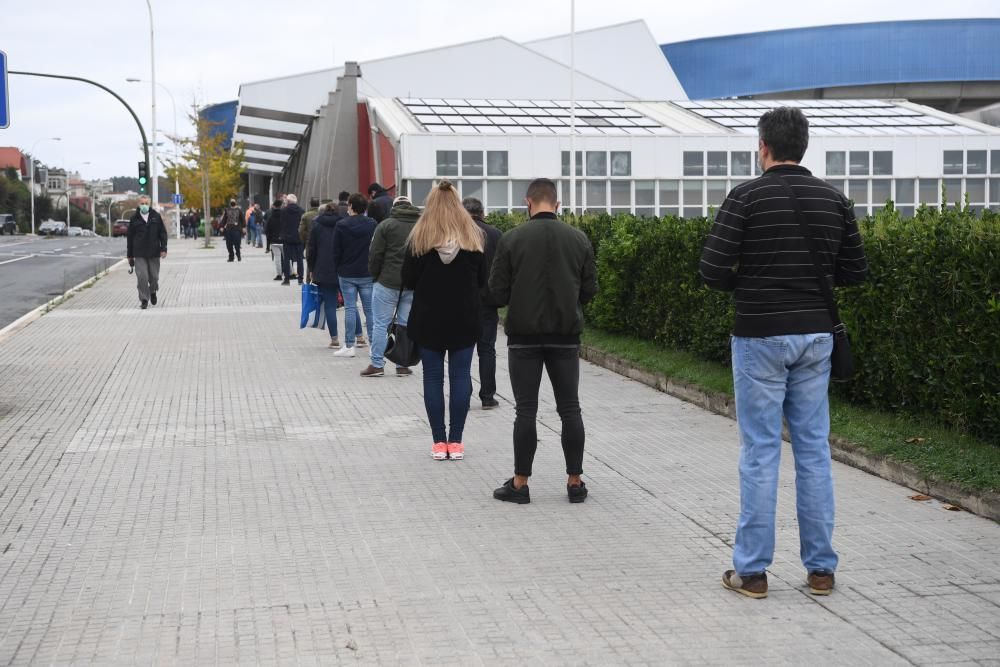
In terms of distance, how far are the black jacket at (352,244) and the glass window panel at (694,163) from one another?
103ft

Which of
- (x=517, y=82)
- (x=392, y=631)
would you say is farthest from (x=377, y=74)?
(x=392, y=631)

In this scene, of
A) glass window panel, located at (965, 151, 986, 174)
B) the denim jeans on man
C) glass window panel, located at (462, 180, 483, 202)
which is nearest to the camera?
the denim jeans on man

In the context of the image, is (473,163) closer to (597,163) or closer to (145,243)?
(597,163)

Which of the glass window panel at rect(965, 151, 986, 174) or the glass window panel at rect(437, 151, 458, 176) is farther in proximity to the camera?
the glass window panel at rect(965, 151, 986, 174)

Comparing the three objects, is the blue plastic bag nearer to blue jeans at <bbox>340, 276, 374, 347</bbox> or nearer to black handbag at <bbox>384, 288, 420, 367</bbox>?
blue jeans at <bbox>340, 276, 374, 347</bbox>

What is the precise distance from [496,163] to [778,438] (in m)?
37.2

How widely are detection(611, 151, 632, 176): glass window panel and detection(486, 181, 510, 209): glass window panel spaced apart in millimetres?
3985

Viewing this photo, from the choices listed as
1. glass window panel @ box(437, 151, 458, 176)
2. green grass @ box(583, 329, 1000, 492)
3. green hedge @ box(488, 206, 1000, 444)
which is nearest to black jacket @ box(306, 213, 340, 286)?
green hedge @ box(488, 206, 1000, 444)

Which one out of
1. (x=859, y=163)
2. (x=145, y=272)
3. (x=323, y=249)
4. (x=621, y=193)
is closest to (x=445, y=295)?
(x=323, y=249)

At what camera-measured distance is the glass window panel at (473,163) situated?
4134cm

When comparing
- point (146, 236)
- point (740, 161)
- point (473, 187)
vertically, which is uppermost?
point (740, 161)

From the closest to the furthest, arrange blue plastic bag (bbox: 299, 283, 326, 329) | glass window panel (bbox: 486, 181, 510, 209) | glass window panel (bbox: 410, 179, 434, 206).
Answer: blue plastic bag (bbox: 299, 283, 326, 329) < glass window panel (bbox: 410, 179, 434, 206) < glass window panel (bbox: 486, 181, 510, 209)

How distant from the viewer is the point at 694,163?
43.1m

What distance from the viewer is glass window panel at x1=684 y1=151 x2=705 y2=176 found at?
43000 millimetres
